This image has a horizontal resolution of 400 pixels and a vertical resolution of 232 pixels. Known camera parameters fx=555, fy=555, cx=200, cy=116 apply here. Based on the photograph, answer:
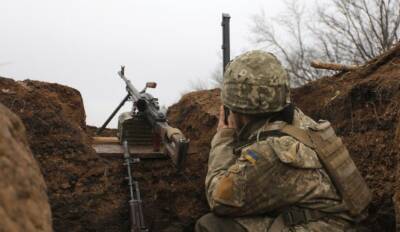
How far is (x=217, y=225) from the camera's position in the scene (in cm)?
399

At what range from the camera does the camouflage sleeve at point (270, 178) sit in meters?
3.57

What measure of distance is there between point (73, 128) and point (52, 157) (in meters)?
0.50

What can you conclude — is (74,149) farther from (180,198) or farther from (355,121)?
(355,121)

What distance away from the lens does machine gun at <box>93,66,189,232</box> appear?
6109 millimetres

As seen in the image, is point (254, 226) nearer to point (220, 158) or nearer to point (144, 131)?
point (220, 158)

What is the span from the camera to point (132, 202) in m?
5.52

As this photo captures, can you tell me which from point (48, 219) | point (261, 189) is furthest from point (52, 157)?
point (48, 219)

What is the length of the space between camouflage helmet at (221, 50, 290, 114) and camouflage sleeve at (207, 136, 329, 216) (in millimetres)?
285

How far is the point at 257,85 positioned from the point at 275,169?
58 centimetres

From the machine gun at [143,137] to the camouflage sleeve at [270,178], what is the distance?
2247 millimetres

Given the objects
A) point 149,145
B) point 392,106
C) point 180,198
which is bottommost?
point 180,198

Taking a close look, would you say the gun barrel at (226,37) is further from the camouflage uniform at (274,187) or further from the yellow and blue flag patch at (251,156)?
→ the yellow and blue flag patch at (251,156)

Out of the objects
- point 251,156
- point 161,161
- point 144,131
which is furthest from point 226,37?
point 251,156

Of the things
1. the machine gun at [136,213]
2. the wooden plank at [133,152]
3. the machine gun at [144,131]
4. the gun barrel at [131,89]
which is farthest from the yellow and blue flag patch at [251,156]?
the gun barrel at [131,89]
